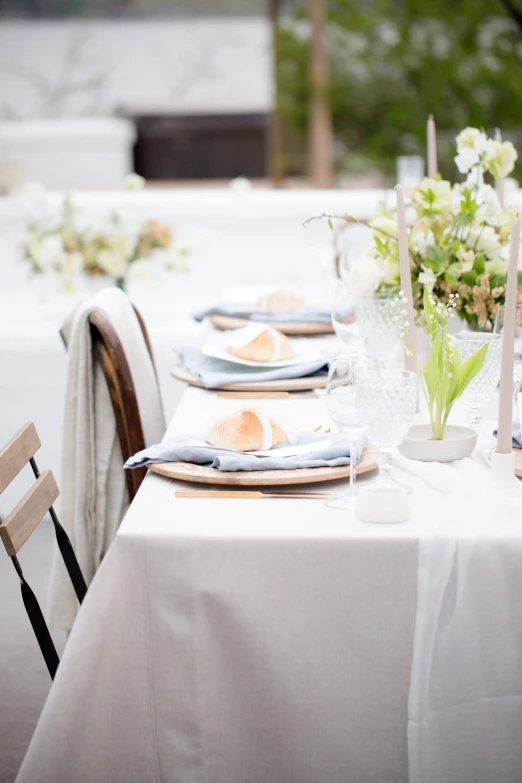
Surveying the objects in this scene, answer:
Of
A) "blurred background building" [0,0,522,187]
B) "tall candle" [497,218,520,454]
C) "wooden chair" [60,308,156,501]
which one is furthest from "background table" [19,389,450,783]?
"blurred background building" [0,0,522,187]

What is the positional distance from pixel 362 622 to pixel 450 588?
0.10 meters

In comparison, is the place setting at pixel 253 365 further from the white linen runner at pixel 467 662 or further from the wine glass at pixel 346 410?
the white linen runner at pixel 467 662

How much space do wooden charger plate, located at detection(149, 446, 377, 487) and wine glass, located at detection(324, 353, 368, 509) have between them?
0.08 feet

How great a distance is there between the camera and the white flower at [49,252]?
9.45 feet

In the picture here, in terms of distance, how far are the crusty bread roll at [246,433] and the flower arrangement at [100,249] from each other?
1604 mm

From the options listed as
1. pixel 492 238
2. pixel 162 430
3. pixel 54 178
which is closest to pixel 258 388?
pixel 162 430

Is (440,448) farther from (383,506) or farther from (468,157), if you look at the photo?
(468,157)

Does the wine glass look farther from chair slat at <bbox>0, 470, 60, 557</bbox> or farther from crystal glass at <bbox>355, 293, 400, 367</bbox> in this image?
chair slat at <bbox>0, 470, 60, 557</bbox>

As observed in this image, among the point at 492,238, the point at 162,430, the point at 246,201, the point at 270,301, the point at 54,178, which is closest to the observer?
the point at 492,238

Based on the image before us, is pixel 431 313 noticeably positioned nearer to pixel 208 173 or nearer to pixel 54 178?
pixel 54 178

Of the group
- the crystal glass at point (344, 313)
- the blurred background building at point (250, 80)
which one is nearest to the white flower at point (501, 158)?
the crystal glass at point (344, 313)

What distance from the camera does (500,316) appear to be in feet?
4.92

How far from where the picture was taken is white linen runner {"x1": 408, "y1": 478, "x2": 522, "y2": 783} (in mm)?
1056

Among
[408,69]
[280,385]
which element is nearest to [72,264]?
[280,385]
